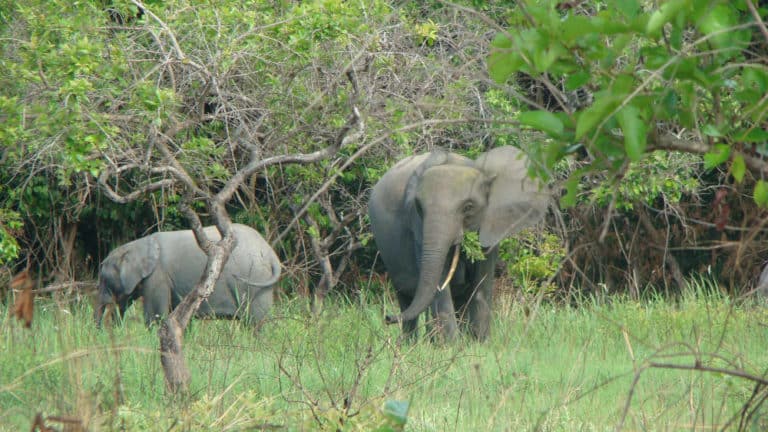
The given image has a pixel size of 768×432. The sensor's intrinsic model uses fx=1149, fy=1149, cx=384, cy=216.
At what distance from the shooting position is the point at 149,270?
10648 millimetres

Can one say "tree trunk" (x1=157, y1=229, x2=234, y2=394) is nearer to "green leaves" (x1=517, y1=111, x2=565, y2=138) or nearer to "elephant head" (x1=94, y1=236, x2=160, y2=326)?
"green leaves" (x1=517, y1=111, x2=565, y2=138)

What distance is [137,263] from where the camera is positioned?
10695mm

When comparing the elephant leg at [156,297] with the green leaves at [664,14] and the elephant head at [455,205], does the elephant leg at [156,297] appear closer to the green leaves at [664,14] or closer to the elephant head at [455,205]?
the elephant head at [455,205]

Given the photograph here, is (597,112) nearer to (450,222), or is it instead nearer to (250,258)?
(450,222)

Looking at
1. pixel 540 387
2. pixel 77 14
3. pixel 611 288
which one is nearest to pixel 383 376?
pixel 540 387

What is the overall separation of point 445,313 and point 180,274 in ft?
9.99

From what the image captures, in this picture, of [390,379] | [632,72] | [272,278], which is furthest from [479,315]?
[632,72]

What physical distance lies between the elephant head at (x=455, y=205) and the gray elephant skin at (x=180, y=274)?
171 cm

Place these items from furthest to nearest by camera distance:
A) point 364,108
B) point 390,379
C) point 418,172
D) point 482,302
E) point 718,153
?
point 418,172
point 482,302
point 364,108
point 390,379
point 718,153

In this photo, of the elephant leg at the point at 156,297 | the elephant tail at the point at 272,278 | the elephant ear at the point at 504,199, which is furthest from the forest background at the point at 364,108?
the elephant leg at the point at 156,297

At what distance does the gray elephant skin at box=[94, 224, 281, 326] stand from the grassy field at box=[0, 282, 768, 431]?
1395 mm

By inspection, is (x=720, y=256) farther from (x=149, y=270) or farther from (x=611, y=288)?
(x=149, y=270)

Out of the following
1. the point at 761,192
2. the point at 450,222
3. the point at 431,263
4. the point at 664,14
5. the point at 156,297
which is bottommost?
the point at 156,297

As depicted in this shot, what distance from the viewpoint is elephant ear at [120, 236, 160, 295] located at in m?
10.6
